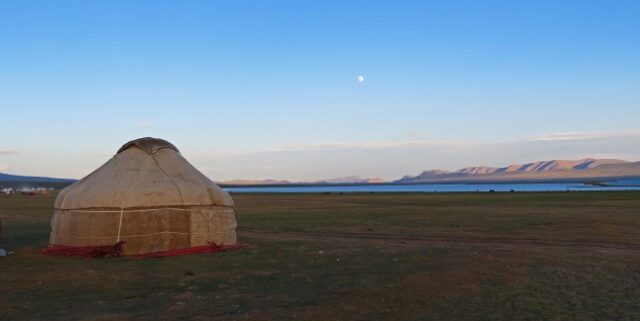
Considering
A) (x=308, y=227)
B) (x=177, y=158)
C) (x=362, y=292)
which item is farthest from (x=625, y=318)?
(x=308, y=227)

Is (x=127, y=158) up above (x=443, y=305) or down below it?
above

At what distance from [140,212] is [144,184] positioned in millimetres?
835

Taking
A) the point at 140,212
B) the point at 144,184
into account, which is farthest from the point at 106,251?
the point at 144,184

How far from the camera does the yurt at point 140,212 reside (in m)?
16.0

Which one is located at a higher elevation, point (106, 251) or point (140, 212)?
point (140, 212)

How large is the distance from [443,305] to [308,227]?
52.9ft

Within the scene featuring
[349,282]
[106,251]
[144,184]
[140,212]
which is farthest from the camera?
[144,184]

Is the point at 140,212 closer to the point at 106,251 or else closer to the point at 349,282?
the point at 106,251

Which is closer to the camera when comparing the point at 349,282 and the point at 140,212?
the point at 349,282

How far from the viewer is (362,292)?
10.6m

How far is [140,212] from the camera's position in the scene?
1611 cm

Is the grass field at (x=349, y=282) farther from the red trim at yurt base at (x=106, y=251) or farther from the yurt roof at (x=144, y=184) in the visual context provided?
the yurt roof at (x=144, y=184)

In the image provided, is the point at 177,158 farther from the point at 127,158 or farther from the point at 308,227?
the point at 308,227

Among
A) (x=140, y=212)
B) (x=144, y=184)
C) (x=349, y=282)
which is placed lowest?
(x=349, y=282)
